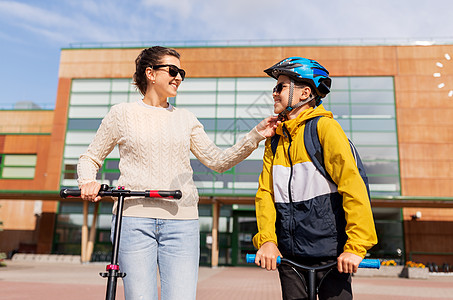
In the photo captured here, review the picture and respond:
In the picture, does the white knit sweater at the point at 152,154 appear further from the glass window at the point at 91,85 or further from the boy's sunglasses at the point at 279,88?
the glass window at the point at 91,85

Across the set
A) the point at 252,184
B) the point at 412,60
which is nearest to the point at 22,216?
the point at 252,184

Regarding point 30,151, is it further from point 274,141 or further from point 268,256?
point 268,256

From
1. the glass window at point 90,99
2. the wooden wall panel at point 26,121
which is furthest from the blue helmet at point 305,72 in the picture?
the wooden wall panel at point 26,121

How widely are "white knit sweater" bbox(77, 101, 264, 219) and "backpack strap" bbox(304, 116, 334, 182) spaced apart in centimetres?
41

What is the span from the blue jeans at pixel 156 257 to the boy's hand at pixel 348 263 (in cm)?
89

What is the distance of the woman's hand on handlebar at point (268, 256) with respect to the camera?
2207 millimetres

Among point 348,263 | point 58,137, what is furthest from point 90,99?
point 348,263

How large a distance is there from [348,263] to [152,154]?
131 cm

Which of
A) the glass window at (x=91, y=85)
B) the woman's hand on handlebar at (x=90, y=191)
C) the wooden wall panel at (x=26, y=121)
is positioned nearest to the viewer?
the woman's hand on handlebar at (x=90, y=191)

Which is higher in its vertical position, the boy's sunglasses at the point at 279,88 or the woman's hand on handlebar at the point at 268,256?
the boy's sunglasses at the point at 279,88

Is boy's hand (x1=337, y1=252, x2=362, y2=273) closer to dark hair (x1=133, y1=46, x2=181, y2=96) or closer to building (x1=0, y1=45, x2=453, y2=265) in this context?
dark hair (x1=133, y1=46, x2=181, y2=96)

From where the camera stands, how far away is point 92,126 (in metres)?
26.5

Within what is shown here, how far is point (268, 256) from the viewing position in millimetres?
2229

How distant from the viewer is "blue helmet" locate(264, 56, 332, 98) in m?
2.56
